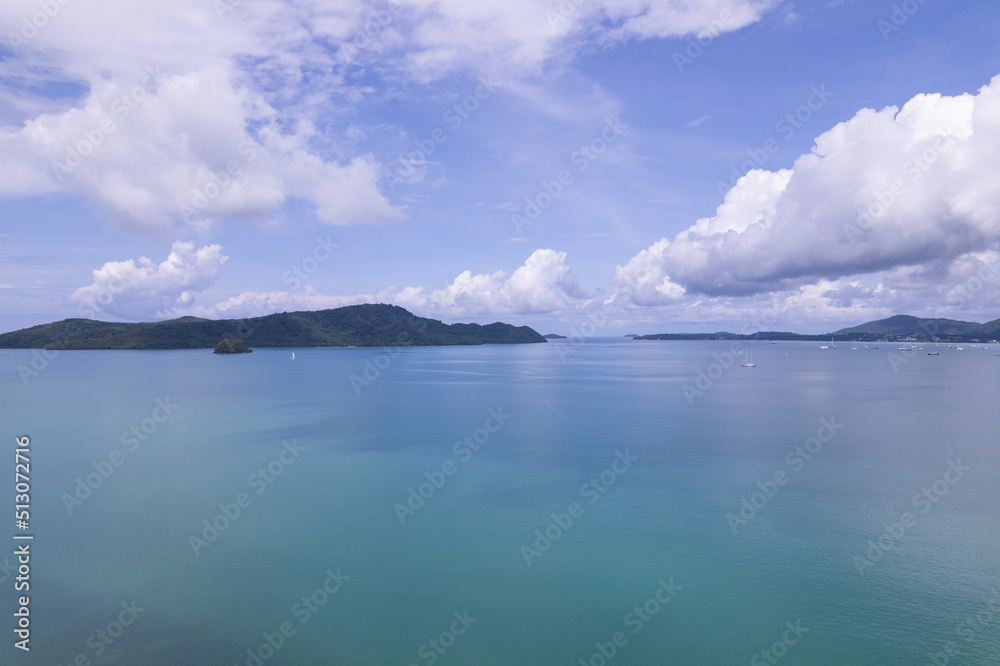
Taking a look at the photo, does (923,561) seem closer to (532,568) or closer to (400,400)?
(532,568)

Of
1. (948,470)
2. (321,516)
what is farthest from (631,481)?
(948,470)

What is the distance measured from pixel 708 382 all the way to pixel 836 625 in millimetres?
66492

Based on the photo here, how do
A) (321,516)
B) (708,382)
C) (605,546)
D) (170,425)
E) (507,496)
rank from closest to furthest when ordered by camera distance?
1. (605,546)
2. (321,516)
3. (507,496)
4. (170,425)
5. (708,382)

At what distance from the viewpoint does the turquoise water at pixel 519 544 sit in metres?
13.5

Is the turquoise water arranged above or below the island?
below

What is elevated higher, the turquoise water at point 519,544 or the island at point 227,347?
the island at point 227,347

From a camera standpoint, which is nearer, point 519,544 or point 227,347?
point 519,544

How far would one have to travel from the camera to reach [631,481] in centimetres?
2744

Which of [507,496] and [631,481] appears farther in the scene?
[631,481]

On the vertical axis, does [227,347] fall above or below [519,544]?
above

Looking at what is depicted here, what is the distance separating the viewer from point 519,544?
19.5 meters

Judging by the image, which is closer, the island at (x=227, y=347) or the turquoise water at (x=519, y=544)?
the turquoise water at (x=519, y=544)

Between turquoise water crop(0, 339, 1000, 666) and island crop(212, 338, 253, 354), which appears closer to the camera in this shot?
turquoise water crop(0, 339, 1000, 666)

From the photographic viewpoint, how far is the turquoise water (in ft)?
44.3
